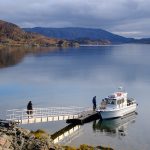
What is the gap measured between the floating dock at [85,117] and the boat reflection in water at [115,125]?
2.67 ft

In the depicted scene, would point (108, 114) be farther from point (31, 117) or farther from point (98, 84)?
point (98, 84)

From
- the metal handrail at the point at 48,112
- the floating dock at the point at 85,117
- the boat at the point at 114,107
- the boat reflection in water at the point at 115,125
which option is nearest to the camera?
the boat reflection in water at the point at 115,125

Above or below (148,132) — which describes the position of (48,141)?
above

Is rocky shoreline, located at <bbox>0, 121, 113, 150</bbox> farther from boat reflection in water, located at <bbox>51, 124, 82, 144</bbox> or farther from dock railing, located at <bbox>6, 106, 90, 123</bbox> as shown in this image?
dock railing, located at <bbox>6, 106, 90, 123</bbox>

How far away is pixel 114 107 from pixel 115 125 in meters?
3.49

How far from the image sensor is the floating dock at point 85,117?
4751 cm

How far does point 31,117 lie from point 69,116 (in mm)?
5860

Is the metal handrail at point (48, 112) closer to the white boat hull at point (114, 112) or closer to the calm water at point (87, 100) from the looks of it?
the calm water at point (87, 100)

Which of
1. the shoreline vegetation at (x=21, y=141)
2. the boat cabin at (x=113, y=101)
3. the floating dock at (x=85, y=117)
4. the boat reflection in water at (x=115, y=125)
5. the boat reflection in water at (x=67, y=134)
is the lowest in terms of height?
the boat reflection in water at (x=115, y=125)

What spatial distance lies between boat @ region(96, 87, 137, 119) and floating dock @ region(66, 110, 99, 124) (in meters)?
0.75

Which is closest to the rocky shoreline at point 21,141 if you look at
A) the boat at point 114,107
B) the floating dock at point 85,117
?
the floating dock at point 85,117

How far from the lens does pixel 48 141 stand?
2589cm

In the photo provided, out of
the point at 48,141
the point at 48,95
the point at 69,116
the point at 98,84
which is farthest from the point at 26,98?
the point at 48,141

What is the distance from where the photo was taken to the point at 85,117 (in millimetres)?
48906
